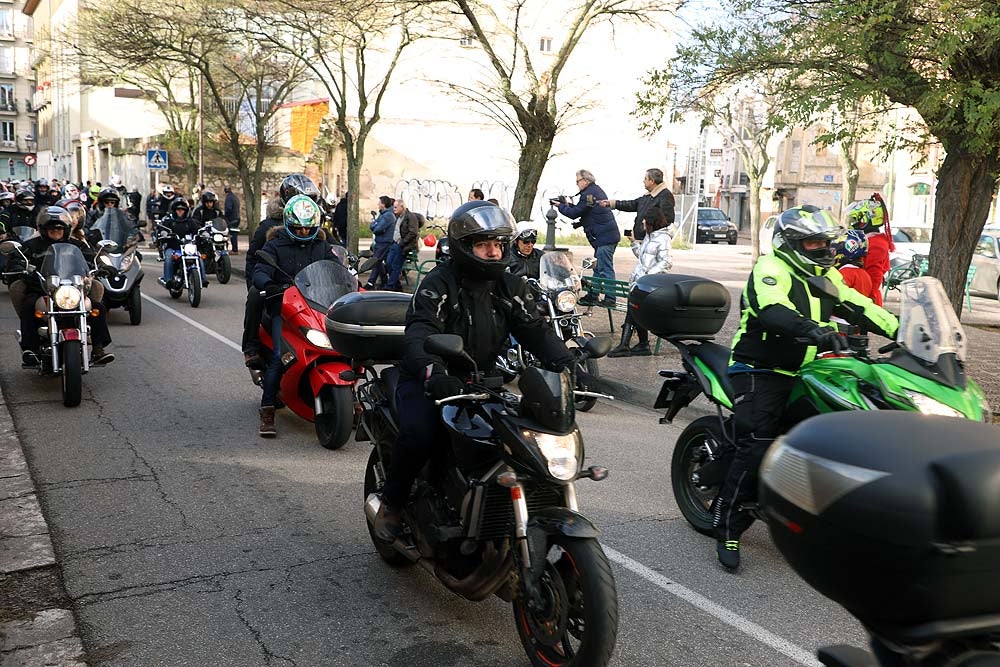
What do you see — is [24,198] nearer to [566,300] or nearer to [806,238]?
[566,300]

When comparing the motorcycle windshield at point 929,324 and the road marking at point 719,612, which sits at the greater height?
the motorcycle windshield at point 929,324

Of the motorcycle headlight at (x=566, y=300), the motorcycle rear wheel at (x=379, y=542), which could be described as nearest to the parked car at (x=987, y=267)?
the motorcycle headlight at (x=566, y=300)

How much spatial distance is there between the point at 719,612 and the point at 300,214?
478cm

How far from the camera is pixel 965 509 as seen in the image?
1793 millimetres

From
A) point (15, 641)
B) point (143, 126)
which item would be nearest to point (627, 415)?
point (15, 641)

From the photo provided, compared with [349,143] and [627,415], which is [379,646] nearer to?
[627,415]

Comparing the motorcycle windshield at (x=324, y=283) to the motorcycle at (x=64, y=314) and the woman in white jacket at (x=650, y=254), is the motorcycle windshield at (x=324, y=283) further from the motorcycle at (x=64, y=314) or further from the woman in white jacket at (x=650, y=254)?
the woman in white jacket at (x=650, y=254)

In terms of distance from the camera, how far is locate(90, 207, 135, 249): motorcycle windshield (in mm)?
14062

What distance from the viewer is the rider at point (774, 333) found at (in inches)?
197

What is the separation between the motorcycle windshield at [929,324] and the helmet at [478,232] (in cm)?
180

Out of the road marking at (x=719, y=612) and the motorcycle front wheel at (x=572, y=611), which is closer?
the motorcycle front wheel at (x=572, y=611)

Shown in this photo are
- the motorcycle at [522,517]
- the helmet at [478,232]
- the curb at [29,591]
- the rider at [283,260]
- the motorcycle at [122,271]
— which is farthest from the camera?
the motorcycle at [122,271]

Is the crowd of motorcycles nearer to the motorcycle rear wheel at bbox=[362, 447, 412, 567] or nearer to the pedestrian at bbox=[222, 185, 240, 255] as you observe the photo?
the motorcycle rear wheel at bbox=[362, 447, 412, 567]

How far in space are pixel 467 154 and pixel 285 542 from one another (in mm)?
39893
